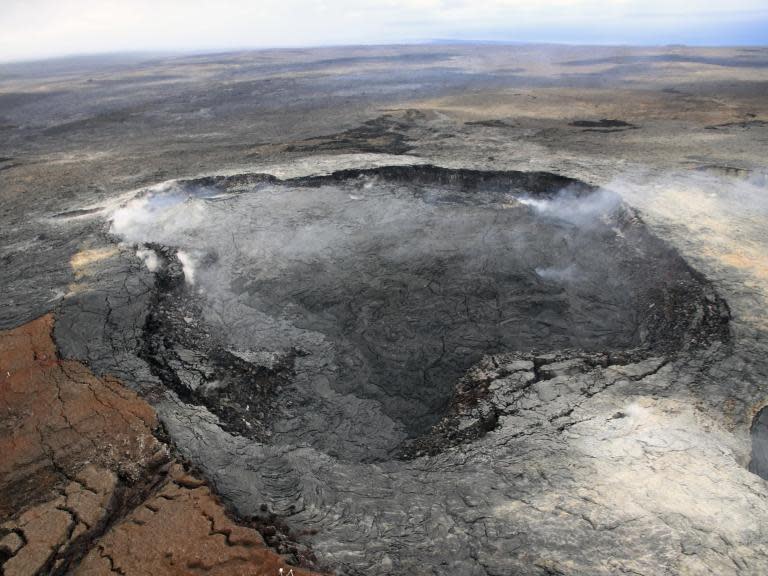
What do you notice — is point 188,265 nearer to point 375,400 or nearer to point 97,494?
point 375,400

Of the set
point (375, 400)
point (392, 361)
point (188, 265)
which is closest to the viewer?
point (375, 400)

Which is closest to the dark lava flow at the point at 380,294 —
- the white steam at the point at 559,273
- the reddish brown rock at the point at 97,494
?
the white steam at the point at 559,273

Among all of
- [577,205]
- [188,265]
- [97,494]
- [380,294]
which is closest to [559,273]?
[577,205]

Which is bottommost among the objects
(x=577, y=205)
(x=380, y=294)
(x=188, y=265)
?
(x=380, y=294)

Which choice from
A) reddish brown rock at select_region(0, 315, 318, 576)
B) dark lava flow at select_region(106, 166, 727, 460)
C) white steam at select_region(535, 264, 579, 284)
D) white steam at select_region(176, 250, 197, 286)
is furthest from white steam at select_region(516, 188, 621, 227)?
reddish brown rock at select_region(0, 315, 318, 576)

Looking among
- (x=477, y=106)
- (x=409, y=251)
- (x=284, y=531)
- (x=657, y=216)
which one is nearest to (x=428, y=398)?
(x=284, y=531)

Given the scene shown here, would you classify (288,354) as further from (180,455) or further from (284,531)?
(284,531)

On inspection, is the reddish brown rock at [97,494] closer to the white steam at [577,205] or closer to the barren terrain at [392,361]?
the barren terrain at [392,361]
